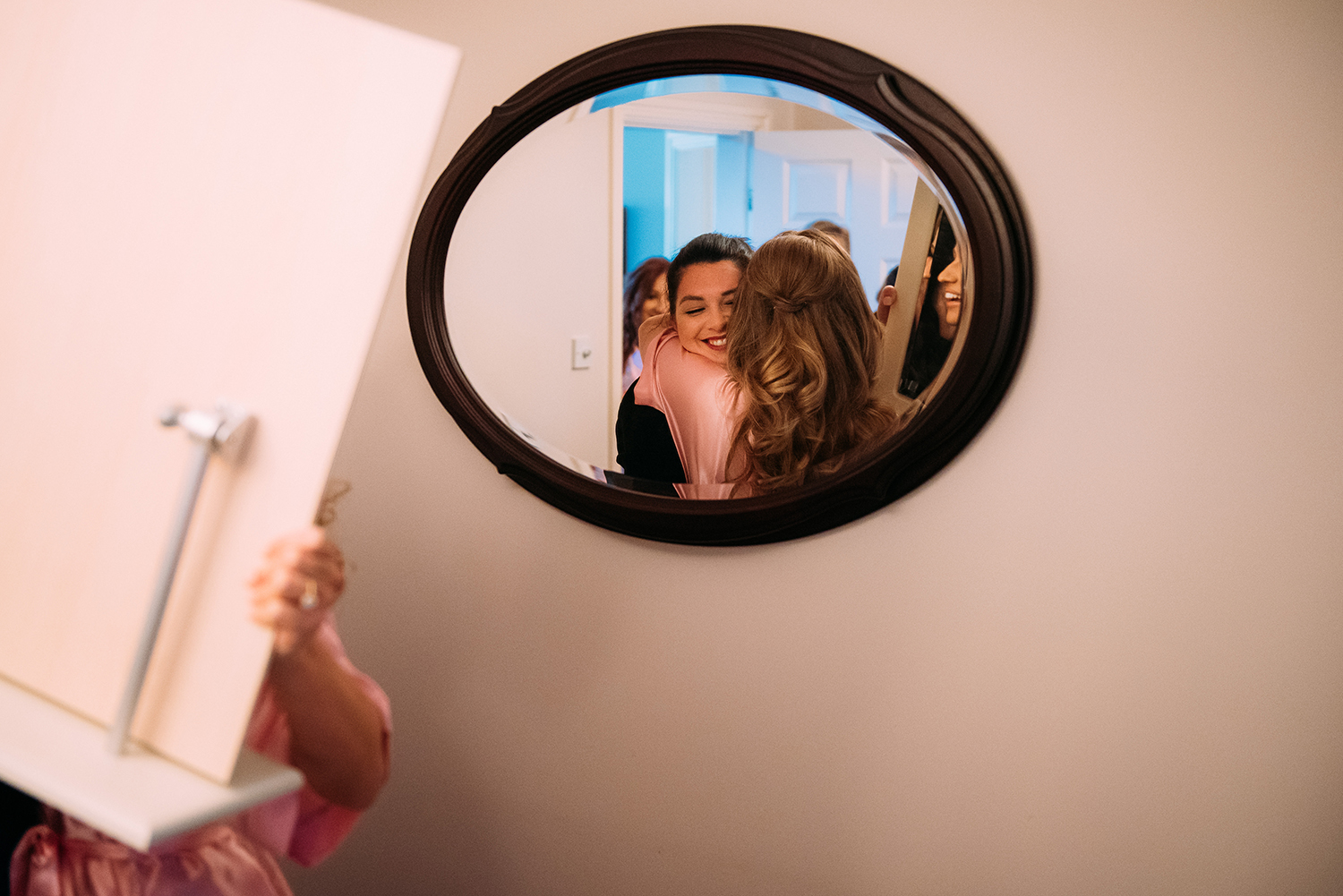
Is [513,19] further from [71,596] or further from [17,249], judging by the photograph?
[71,596]

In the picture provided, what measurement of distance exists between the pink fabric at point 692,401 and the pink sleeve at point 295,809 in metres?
0.49

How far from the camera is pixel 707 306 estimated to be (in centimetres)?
108

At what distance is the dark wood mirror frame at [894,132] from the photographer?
956 mm

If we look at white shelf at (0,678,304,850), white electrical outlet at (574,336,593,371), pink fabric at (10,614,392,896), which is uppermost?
white electrical outlet at (574,336,593,371)

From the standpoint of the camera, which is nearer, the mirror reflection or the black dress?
the mirror reflection

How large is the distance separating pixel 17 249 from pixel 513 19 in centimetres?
76

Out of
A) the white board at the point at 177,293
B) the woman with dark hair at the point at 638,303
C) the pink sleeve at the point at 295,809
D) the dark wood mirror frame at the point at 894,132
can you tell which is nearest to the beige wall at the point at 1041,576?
the dark wood mirror frame at the point at 894,132

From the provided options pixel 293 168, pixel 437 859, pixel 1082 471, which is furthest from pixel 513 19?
pixel 437 859

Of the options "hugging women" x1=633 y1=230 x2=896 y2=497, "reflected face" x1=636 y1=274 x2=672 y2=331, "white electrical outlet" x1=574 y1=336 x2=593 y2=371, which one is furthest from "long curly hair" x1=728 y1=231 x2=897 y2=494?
"white electrical outlet" x1=574 y1=336 x2=593 y2=371

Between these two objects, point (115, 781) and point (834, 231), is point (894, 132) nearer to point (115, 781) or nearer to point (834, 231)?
point (834, 231)

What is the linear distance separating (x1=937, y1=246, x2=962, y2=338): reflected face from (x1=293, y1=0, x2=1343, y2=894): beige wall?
0.10 meters

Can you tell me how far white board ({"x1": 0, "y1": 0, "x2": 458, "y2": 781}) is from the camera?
0.58 meters

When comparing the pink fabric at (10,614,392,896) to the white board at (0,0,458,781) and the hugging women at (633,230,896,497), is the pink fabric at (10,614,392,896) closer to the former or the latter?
the white board at (0,0,458,781)

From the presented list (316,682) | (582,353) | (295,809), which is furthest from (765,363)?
(295,809)
